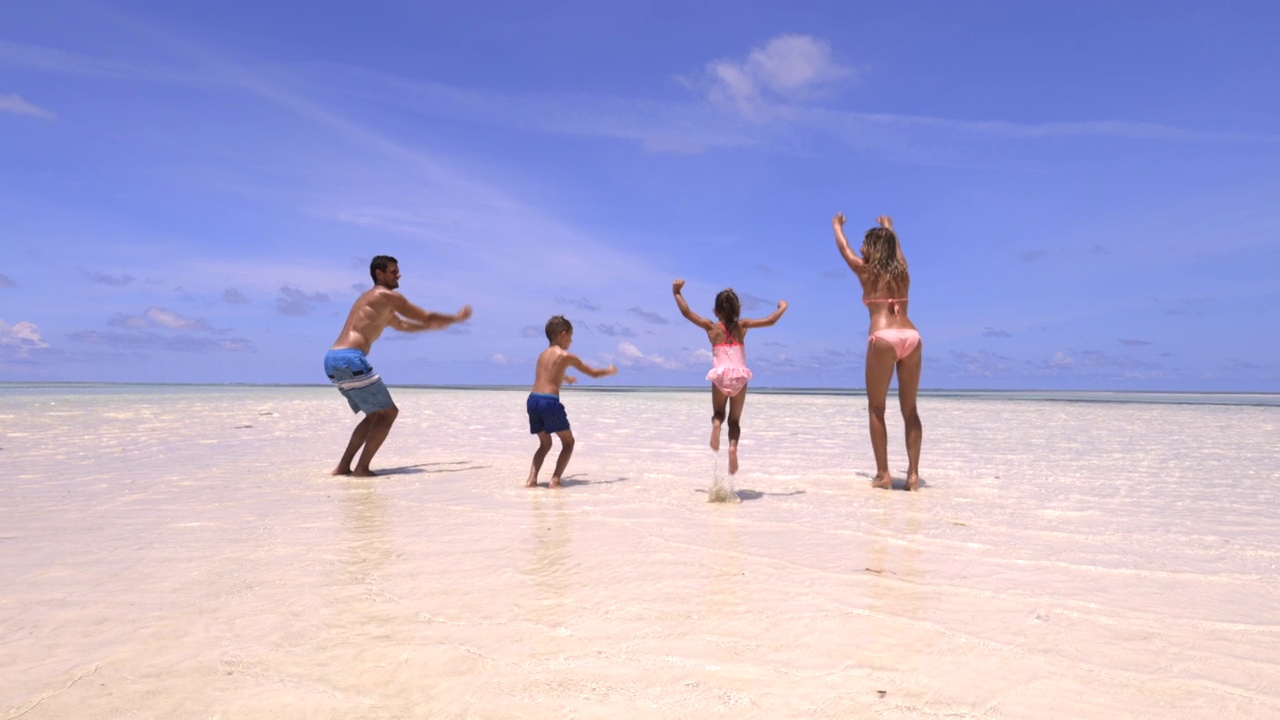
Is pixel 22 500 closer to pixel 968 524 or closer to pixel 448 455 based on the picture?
pixel 448 455

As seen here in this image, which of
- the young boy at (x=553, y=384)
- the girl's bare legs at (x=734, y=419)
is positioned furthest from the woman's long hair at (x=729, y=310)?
the young boy at (x=553, y=384)

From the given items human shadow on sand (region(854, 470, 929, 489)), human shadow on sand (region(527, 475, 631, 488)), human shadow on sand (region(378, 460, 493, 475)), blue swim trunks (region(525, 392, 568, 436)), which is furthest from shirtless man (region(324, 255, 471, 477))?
human shadow on sand (region(854, 470, 929, 489))

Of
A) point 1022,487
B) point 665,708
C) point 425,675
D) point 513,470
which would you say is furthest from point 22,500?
point 1022,487

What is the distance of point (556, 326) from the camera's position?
7172 mm

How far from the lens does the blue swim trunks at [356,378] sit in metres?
7.36

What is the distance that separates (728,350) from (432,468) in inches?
129

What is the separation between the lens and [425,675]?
7.93 feet

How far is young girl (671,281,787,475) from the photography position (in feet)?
22.6

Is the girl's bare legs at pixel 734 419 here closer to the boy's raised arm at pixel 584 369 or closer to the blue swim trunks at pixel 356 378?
the boy's raised arm at pixel 584 369

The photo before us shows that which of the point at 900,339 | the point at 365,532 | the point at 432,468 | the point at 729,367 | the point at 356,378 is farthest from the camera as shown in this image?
the point at 432,468

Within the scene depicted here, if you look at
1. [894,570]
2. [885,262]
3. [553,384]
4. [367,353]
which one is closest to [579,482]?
[553,384]

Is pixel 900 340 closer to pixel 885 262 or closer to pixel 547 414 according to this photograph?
pixel 885 262

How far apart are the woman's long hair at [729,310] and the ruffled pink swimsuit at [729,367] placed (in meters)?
0.05

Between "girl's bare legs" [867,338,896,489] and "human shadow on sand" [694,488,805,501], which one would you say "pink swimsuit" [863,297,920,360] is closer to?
"girl's bare legs" [867,338,896,489]
